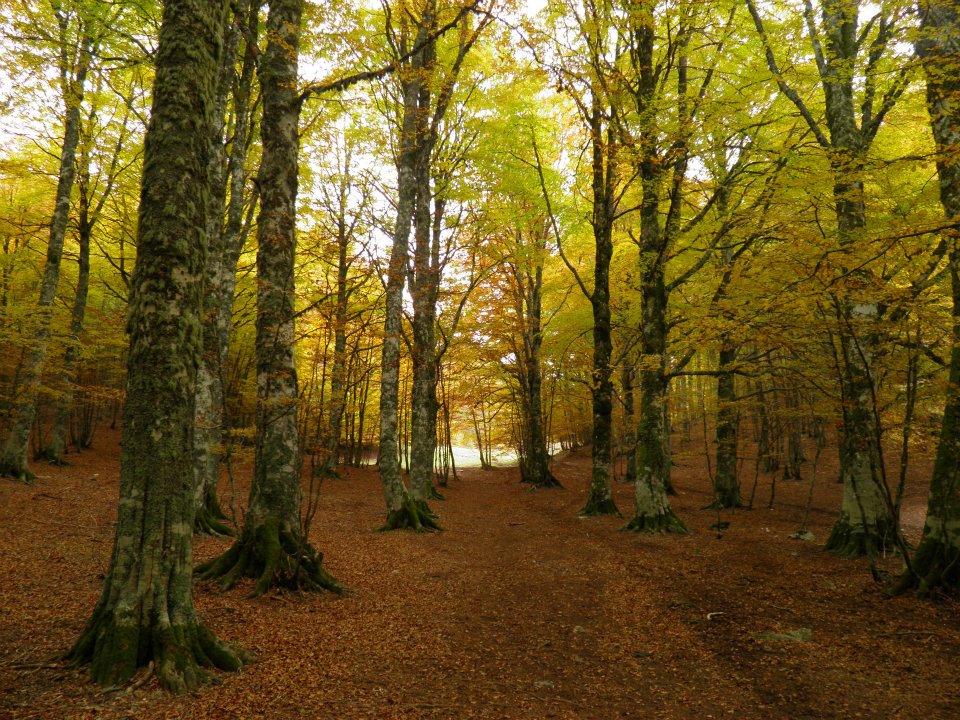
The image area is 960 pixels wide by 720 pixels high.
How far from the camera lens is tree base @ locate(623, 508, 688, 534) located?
10461 mm

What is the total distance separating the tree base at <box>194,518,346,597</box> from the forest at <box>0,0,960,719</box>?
0.04 m

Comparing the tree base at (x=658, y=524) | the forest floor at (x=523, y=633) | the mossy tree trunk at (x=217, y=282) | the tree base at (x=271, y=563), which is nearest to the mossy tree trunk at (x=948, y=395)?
the forest floor at (x=523, y=633)

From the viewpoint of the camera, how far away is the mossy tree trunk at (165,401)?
3.20m

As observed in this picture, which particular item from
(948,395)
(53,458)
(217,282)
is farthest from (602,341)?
(53,458)

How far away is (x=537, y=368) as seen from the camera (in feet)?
63.5

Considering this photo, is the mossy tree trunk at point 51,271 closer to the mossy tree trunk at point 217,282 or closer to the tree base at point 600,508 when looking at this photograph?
the mossy tree trunk at point 217,282

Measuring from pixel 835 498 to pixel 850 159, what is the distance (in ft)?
46.5

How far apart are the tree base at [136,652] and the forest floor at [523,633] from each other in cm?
10

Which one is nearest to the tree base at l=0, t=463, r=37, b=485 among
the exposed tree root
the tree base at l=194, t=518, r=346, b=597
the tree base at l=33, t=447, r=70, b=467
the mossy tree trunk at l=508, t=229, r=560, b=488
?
the tree base at l=33, t=447, r=70, b=467

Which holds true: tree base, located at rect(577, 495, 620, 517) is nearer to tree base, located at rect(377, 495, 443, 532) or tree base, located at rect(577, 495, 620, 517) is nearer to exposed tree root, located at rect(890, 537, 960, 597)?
tree base, located at rect(377, 495, 443, 532)

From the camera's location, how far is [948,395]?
589 cm

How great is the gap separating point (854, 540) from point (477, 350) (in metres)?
13.6

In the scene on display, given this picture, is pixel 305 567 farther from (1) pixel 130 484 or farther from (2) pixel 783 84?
(2) pixel 783 84

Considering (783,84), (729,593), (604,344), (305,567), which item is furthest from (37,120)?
(729,593)
